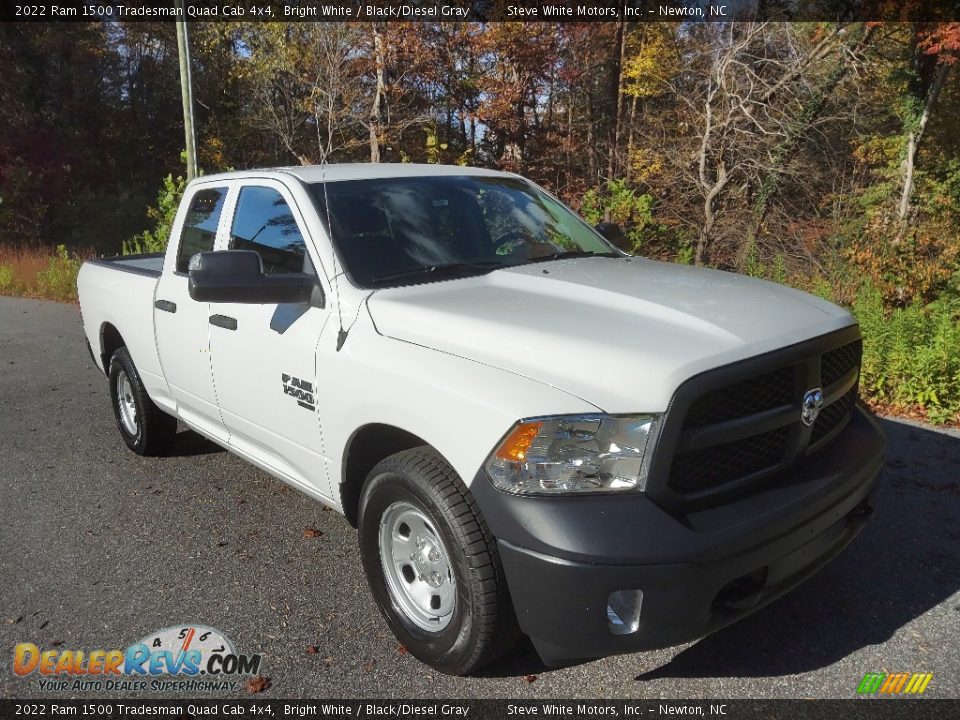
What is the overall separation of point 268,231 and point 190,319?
0.80 m

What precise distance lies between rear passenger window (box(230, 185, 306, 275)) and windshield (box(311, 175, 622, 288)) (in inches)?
8.3

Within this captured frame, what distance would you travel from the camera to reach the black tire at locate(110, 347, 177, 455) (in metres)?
5.21

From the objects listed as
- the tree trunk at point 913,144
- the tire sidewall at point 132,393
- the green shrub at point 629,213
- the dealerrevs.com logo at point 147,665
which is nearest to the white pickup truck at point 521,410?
the dealerrevs.com logo at point 147,665

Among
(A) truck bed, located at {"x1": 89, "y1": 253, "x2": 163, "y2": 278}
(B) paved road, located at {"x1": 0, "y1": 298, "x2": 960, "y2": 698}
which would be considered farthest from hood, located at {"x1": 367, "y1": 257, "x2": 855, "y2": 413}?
(A) truck bed, located at {"x1": 89, "y1": 253, "x2": 163, "y2": 278}

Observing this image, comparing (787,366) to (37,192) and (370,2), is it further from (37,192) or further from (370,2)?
(37,192)

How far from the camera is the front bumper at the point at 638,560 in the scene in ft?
7.69

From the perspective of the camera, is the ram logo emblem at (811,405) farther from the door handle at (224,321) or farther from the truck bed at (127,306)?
the truck bed at (127,306)

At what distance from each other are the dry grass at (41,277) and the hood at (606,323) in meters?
13.2

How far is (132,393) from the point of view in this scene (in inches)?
211

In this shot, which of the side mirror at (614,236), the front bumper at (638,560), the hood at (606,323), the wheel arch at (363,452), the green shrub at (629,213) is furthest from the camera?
the green shrub at (629,213)

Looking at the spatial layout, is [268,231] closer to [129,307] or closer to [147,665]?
[129,307]

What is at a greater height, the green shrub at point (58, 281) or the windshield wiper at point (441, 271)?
the windshield wiper at point (441, 271)

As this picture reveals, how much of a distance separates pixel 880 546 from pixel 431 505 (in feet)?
8.47

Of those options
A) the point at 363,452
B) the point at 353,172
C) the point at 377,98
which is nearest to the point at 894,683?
the point at 363,452
